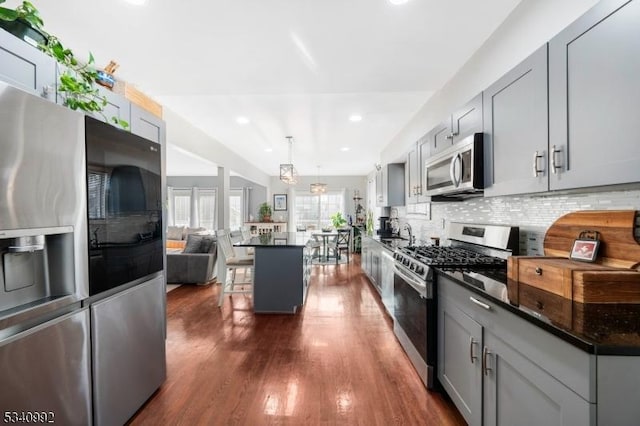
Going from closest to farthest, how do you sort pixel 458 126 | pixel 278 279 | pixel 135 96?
pixel 135 96 < pixel 458 126 < pixel 278 279

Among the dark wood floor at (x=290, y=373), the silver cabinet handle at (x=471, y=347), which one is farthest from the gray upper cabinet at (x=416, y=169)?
the silver cabinet handle at (x=471, y=347)

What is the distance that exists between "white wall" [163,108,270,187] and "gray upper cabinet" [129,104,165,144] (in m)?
1.65

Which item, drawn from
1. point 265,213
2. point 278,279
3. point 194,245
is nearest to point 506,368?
point 278,279

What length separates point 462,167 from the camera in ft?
6.79

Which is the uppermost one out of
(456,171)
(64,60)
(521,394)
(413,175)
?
(64,60)

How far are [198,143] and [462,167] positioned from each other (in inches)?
152

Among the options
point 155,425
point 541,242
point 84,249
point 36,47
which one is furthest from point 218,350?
point 541,242

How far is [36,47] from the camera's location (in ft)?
4.16

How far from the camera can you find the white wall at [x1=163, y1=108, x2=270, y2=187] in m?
3.78

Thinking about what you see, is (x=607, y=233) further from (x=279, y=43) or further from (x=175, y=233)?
(x=175, y=233)

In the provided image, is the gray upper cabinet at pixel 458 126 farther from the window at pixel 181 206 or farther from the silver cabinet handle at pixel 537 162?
the window at pixel 181 206

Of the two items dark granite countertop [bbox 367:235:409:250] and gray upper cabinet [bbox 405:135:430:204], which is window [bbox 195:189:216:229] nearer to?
dark granite countertop [bbox 367:235:409:250]

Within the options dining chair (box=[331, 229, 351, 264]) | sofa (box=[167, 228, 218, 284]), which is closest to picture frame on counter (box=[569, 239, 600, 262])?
sofa (box=[167, 228, 218, 284])

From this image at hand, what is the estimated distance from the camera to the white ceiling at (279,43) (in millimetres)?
1790
